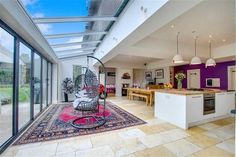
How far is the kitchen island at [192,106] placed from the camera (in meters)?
3.13

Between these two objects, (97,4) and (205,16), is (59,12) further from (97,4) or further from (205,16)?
(205,16)

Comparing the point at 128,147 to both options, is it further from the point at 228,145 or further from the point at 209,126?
the point at 209,126

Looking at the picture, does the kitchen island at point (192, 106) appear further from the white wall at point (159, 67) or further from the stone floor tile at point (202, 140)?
the white wall at point (159, 67)

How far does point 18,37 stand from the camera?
266 cm

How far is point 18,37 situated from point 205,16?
394cm

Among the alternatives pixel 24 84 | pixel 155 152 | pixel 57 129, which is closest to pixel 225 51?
pixel 155 152

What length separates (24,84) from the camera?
10.2 ft

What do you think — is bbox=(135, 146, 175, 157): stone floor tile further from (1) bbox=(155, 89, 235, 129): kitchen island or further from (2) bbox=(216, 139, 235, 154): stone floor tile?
(1) bbox=(155, 89, 235, 129): kitchen island

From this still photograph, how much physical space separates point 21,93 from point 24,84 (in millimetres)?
272

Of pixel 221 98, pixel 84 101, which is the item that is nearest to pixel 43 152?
pixel 84 101

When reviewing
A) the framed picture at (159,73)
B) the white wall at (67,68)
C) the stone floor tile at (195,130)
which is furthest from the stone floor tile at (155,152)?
the framed picture at (159,73)

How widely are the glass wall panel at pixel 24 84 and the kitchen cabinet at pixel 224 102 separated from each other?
505cm

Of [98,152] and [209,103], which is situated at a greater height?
[209,103]

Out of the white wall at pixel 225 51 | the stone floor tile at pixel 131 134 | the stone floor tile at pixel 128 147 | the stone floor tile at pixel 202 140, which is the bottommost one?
the stone floor tile at pixel 202 140
